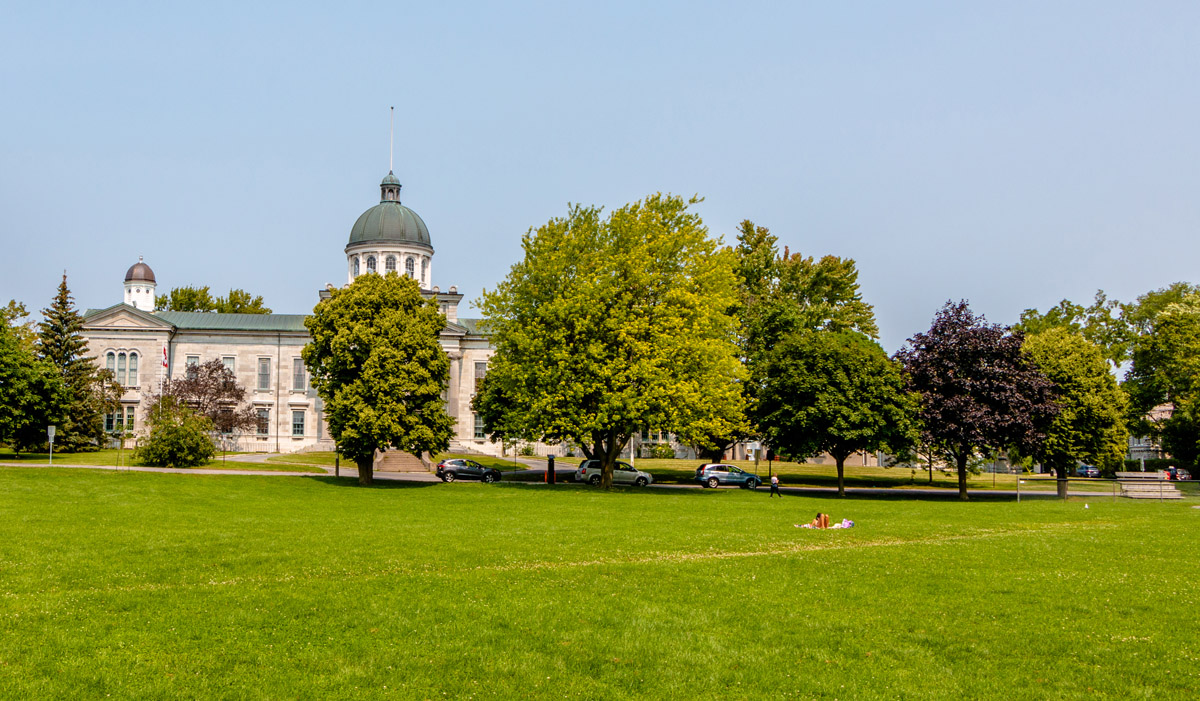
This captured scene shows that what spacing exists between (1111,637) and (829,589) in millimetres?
4833

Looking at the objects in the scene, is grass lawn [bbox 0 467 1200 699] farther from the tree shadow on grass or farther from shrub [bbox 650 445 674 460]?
shrub [bbox 650 445 674 460]

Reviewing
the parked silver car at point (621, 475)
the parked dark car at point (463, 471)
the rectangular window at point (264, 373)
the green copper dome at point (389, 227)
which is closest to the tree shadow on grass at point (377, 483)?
the parked dark car at point (463, 471)

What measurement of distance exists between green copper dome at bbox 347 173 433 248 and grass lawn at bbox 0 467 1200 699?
61.4 meters

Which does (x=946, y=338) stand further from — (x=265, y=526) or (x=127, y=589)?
(x=127, y=589)

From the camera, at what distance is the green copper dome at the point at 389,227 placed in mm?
86938

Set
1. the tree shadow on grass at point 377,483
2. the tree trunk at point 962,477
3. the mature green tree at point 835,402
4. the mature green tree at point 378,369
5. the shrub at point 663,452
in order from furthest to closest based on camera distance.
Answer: the shrub at point 663,452 → the tree trunk at point 962,477 → the mature green tree at point 835,402 → the tree shadow on grass at point 377,483 → the mature green tree at point 378,369

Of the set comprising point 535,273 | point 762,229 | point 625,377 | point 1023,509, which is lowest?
point 1023,509

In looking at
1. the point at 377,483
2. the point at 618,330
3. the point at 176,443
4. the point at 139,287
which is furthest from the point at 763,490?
the point at 139,287

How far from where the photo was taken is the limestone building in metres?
82.6

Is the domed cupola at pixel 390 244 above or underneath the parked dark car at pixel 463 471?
above

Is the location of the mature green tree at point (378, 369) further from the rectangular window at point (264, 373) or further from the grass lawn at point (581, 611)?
the rectangular window at point (264, 373)

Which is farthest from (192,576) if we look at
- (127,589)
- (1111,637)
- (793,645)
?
(1111,637)

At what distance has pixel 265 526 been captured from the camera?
26250mm

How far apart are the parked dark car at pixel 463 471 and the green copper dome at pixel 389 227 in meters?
34.2
